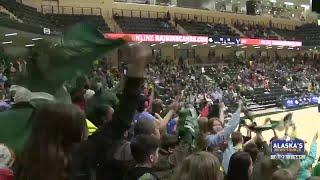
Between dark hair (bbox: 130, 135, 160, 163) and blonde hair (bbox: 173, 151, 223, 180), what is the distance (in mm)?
309

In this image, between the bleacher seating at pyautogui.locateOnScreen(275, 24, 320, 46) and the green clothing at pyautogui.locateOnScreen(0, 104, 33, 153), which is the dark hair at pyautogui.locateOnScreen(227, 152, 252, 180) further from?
the bleacher seating at pyautogui.locateOnScreen(275, 24, 320, 46)

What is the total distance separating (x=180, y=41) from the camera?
28047 millimetres

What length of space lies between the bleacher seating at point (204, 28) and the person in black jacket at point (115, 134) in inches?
1104

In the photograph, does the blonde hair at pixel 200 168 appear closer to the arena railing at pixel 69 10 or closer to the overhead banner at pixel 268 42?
the arena railing at pixel 69 10

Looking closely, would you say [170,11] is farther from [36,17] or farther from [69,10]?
[36,17]

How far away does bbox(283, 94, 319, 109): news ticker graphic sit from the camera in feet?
81.7

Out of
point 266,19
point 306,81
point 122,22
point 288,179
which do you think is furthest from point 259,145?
point 266,19

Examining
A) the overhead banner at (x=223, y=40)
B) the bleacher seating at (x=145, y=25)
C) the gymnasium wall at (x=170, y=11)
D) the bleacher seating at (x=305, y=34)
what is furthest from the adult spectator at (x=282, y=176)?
the bleacher seating at (x=305, y=34)

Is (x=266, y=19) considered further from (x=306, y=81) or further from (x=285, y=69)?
(x=306, y=81)

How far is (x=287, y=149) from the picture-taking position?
150 inches

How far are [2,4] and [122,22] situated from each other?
10.4 metres

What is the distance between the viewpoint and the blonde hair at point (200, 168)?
229cm

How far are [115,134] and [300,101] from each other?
79.7 feet

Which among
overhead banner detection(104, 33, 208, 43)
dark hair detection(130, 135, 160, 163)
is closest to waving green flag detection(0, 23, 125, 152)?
dark hair detection(130, 135, 160, 163)
